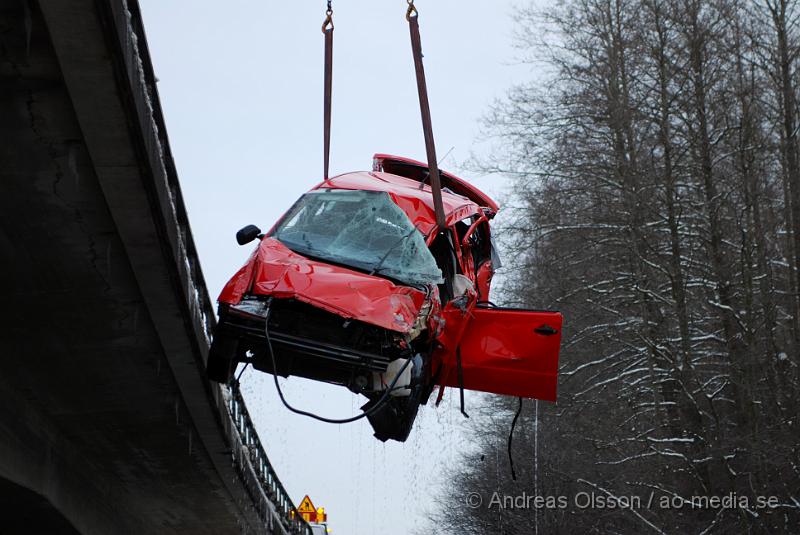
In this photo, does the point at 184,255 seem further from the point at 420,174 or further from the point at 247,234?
the point at 420,174

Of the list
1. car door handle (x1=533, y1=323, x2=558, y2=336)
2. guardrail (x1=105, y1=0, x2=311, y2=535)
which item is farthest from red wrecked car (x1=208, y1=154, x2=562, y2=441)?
guardrail (x1=105, y1=0, x2=311, y2=535)

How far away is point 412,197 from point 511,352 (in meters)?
1.83

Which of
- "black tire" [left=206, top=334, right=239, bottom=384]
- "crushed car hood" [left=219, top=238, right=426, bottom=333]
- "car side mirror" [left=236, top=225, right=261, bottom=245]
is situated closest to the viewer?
"crushed car hood" [left=219, top=238, right=426, bottom=333]

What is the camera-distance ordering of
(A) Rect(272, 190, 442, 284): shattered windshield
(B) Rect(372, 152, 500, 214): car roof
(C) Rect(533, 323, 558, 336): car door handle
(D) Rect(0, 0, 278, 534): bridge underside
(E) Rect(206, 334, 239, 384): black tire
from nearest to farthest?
(D) Rect(0, 0, 278, 534): bridge underside → (E) Rect(206, 334, 239, 384): black tire → (A) Rect(272, 190, 442, 284): shattered windshield → (C) Rect(533, 323, 558, 336): car door handle → (B) Rect(372, 152, 500, 214): car roof

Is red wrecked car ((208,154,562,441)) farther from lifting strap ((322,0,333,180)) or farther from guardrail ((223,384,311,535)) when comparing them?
guardrail ((223,384,311,535))

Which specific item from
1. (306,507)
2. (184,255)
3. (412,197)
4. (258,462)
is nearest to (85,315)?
(184,255)

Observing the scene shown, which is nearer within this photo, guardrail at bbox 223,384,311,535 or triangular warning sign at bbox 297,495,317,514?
guardrail at bbox 223,384,311,535

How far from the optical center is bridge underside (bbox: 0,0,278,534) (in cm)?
848

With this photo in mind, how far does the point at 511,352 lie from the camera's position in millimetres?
12227

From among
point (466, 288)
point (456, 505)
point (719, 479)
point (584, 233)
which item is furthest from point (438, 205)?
point (456, 505)

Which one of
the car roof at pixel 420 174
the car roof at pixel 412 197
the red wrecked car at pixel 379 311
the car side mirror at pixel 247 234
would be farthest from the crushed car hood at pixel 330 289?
the car roof at pixel 420 174

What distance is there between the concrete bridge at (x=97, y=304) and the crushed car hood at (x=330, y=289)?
84 centimetres

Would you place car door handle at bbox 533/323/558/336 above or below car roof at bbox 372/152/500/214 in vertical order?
below

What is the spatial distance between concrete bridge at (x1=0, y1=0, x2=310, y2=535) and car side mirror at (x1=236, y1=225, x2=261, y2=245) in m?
0.62
